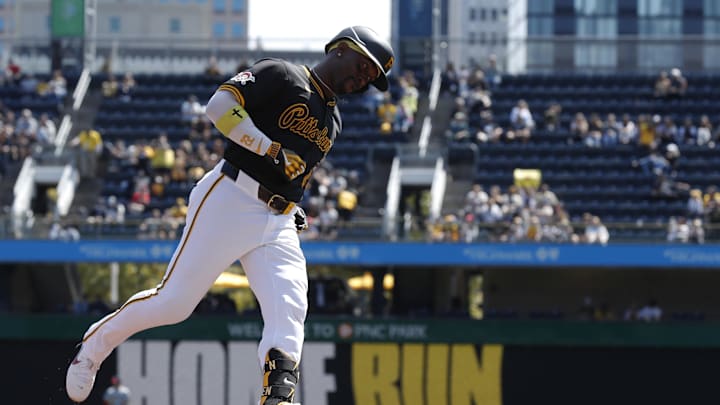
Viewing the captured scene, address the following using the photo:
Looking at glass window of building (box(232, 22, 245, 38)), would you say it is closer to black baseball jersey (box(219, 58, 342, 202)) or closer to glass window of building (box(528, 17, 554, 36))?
glass window of building (box(528, 17, 554, 36))

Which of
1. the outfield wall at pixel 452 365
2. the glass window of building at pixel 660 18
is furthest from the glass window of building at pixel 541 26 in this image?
the outfield wall at pixel 452 365

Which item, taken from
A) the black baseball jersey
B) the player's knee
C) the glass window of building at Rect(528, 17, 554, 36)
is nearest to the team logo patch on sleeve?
the black baseball jersey

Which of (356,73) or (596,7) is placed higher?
(596,7)

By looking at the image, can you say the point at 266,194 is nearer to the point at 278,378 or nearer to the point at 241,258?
the point at 241,258

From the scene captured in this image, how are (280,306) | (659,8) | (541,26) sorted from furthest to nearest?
(659,8) → (541,26) → (280,306)

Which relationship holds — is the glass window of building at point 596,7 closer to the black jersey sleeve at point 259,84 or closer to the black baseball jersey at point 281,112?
the black baseball jersey at point 281,112

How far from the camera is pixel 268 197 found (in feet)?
22.2

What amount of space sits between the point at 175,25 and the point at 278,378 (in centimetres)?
10392

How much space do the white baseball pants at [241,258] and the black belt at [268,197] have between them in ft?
0.07

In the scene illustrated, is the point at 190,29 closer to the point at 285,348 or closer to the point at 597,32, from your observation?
the point at 597,32

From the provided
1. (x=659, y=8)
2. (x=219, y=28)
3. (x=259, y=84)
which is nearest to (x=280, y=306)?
(x=259, y=84)

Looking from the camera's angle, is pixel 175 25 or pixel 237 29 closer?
pixel 175 25

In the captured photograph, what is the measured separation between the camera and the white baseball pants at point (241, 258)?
21.8 ft

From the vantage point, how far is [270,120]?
267 inches
